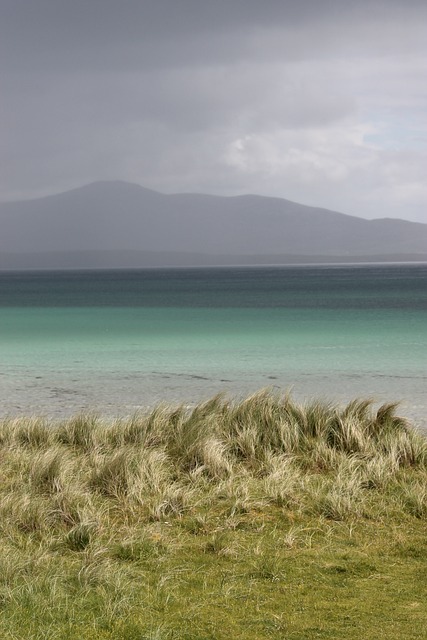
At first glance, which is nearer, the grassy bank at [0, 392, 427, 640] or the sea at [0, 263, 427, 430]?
the grassy bank at [0, 392, 427, 640]

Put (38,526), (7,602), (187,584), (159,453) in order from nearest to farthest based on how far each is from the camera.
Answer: (7,602)
(187,584)
(38,526)
(159,453)

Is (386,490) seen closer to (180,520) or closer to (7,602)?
(180,520)

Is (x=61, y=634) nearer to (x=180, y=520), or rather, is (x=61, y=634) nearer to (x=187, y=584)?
(x=187, y=584)

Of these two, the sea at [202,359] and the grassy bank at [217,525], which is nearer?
the grassy bank at [217,525]

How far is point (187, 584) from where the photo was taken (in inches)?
185

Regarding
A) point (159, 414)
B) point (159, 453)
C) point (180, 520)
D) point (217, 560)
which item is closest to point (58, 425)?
point (159, 414)

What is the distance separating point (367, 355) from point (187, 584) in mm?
15008

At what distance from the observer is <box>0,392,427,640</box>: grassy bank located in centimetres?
422

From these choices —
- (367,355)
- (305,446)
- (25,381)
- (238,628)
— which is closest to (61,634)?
(238,628)

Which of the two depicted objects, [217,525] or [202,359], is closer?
[217,525]

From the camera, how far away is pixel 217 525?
5.81 metres

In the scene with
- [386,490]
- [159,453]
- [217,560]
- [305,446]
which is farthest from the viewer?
[305,446]

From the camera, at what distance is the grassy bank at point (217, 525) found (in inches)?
166

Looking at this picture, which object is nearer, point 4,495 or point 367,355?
point 4,495
